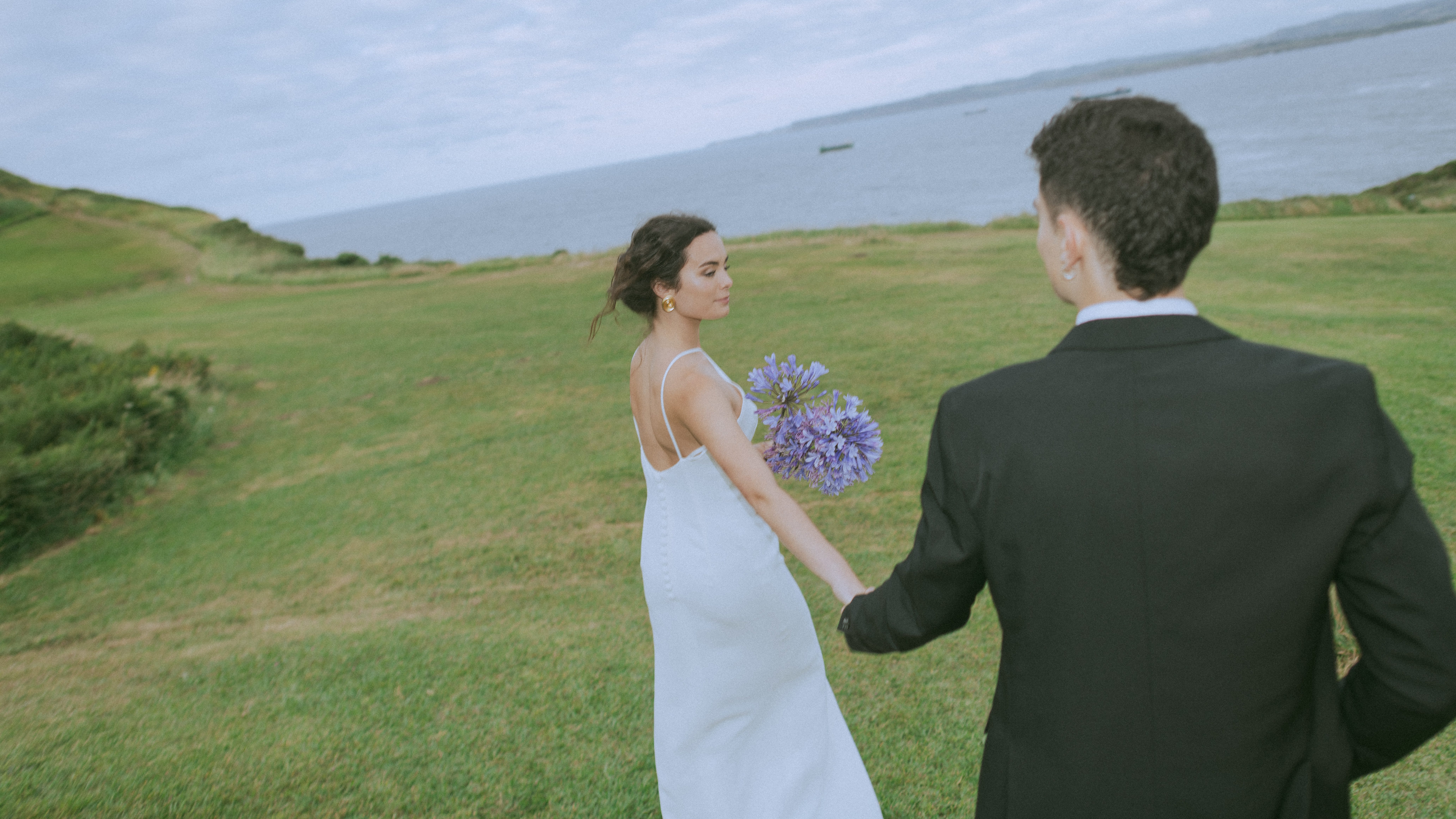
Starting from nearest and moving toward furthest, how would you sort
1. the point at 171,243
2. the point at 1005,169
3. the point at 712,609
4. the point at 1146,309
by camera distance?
the point at 1146,309, the point at 712,609, the point at 171,243, the point at 1005,169

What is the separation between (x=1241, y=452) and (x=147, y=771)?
620 cm

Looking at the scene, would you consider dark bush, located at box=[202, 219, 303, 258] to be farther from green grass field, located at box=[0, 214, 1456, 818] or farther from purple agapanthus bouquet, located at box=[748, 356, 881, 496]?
purple agapanthus bouquet, located at box=[748, 356, 881, 496]

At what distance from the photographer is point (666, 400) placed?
3205 mm

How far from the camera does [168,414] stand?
1433 centimetres

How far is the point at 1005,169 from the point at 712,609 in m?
86.3

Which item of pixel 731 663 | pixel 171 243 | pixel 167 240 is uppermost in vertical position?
pixel 167 240

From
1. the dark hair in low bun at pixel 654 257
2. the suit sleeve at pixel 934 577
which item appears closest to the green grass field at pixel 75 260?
the dark hair in low bun at pixel 654 257

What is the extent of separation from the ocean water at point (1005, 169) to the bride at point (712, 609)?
1.06 m

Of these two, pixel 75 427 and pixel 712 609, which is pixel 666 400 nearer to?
pixel 712 609

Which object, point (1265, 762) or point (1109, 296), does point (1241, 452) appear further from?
point (1265, 762)

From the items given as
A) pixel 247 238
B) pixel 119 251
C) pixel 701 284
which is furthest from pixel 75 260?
pixel 701 284

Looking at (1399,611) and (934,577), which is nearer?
(1399,611)

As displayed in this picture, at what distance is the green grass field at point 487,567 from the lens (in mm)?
4980

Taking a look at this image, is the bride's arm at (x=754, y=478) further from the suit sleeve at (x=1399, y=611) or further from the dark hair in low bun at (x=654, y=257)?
the suit sleeve at (x=1399, y=611)
